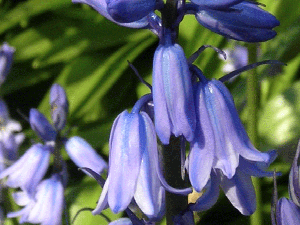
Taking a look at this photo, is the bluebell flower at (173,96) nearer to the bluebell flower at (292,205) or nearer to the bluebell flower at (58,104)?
the bluebell flower at (292,205)

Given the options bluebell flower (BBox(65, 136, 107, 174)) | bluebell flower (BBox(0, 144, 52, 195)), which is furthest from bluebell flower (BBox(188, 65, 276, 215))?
bluebell flower (BBox(0, 144, 52, 195))

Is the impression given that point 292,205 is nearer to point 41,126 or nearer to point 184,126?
point 184,126

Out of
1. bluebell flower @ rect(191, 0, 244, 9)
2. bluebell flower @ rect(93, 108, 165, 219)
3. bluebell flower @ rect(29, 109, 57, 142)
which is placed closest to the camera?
bluebell flower @ rect(191, 0, 244, 9)

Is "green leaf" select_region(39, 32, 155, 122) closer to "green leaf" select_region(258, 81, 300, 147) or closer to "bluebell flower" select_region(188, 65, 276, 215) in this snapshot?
"green leaf" select_region(258, 81, 300, 147)

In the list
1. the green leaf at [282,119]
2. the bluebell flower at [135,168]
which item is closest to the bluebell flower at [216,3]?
the bluebell flower at [135,168]

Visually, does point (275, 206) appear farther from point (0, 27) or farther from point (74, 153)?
point (0, 27)

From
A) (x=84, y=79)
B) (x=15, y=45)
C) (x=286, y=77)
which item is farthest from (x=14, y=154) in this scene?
(x=286, y=77)
